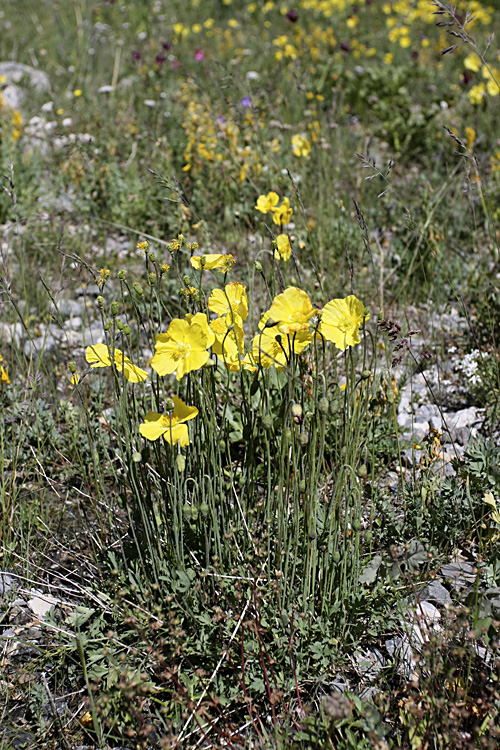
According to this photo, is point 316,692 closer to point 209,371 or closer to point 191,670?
point 191,670

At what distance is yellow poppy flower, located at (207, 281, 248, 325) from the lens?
170 centimetres

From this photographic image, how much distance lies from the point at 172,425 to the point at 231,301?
0.39m

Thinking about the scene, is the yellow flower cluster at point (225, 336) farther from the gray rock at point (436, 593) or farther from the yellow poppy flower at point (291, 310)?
the gray rock at point (436, 593)

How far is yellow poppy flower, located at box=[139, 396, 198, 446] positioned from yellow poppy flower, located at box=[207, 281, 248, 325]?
0.28 metres

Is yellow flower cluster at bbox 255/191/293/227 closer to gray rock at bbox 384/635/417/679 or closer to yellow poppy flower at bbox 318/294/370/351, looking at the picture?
yellow poppy flower at bbox 318/294/370/351

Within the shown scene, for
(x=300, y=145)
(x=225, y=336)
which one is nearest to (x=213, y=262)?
(x=225, y=336)

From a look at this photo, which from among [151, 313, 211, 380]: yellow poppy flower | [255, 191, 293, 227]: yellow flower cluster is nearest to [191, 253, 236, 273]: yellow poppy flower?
[151, 313, 211, 380]: yellow poppy flower

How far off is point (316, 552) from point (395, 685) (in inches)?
17.0

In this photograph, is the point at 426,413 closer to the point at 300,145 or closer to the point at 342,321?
the point at 342,321

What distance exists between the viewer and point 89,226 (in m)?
4.39

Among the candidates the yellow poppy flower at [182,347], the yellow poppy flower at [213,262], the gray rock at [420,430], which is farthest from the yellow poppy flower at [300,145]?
the yellow poppy flower at [182,347]

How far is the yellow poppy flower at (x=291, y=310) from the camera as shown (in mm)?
1448

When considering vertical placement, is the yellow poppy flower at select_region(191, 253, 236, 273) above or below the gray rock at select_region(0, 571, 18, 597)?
above

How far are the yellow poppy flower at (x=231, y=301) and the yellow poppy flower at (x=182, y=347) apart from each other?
0.13 metres
